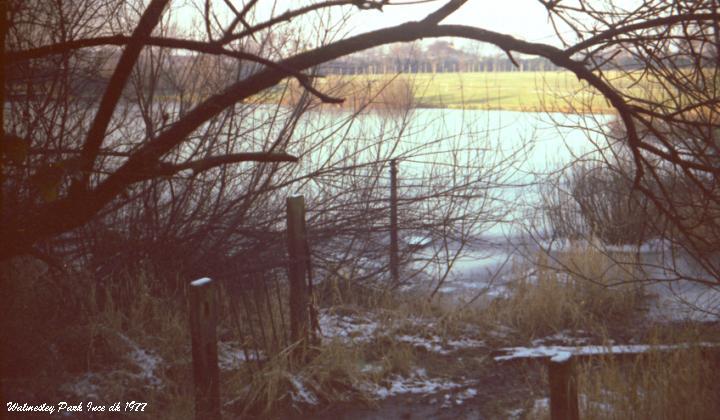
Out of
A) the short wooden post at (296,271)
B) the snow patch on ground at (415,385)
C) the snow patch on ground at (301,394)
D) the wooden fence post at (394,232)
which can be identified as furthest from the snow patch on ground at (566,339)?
the snow patch on ground at (301,394)

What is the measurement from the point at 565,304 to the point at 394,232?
1951 millimetres

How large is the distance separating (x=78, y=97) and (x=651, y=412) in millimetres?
4869

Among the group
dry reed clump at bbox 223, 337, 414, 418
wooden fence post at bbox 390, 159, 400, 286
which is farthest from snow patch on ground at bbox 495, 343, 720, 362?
wooden fence post at bbox 390, 159, 400, 286

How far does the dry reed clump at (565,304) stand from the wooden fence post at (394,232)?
1.24 m

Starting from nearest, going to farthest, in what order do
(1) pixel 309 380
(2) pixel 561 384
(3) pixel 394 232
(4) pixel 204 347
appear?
(2) pixel 561 384
(4) pixel 204 347
(1) pixel 309 380
(3) pixel 394 232

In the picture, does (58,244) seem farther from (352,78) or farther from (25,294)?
(352,78)

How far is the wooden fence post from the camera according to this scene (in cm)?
802

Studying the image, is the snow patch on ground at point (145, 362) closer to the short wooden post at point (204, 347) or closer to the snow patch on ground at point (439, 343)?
the short wooden post at point (204, 347)

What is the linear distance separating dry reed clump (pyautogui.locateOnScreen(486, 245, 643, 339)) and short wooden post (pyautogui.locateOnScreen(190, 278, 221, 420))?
3.55 metres

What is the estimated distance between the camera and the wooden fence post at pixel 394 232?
26.3 ft

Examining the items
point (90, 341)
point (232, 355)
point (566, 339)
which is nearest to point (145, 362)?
point (90, 341)

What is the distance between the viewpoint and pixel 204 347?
425cm

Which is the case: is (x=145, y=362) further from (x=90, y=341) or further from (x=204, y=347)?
(x=204, y=347)

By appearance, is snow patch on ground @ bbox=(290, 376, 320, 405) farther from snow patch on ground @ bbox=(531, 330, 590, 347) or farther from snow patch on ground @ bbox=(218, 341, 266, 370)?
snow patch on ground @ bbox=(531, 330, 590, 347)
